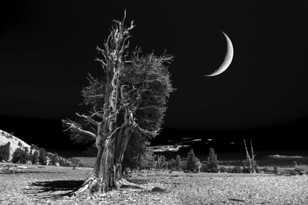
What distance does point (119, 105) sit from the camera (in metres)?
26.2

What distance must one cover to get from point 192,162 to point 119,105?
112411 mm

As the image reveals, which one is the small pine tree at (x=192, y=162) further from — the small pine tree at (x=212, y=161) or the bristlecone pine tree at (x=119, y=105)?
the bristlecone pine tree at (x=119, y=105)

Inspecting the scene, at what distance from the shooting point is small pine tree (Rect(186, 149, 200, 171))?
13038 cm

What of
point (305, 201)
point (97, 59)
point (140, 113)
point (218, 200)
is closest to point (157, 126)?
point (140, 113)

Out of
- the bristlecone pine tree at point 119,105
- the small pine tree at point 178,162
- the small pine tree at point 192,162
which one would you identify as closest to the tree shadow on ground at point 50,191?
the bristlecone pine tree at point 119,105

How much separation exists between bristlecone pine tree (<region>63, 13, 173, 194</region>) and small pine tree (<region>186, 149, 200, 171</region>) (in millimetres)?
104265

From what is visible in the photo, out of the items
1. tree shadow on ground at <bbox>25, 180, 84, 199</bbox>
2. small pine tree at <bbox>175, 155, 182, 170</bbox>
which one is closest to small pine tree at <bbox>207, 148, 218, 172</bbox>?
small pine tree at <bbox>175, 155, 182, 170</bbox>

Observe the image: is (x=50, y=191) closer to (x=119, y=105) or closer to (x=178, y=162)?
(x=119, y=105)

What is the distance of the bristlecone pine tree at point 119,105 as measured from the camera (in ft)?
74.9

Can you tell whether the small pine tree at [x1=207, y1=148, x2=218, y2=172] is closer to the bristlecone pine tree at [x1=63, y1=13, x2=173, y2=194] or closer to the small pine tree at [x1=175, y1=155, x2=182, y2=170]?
the small pine tree at [x1=175, y1=155, x2=182, y2=170]

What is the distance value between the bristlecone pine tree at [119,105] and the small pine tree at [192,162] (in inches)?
4105

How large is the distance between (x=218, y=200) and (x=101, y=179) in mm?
8954

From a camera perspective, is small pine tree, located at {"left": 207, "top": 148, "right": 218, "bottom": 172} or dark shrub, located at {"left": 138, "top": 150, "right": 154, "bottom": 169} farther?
small pine tree, located at {"left": 207, "top": 148, "right": 218, "bottom": 172}

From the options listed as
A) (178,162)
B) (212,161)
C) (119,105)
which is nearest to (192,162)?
(212,161)
